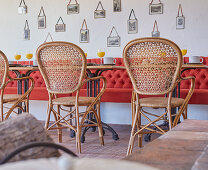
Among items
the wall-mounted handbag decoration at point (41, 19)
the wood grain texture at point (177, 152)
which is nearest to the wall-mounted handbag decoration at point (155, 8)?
the wall-mounted handbag decoration at point (41, 19)

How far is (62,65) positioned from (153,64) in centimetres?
90

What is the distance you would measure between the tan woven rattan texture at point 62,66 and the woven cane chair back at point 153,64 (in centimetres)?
54

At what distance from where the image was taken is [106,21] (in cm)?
512

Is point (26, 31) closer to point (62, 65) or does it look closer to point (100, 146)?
point (62, 65)

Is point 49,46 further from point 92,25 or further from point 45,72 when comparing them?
point 92,25

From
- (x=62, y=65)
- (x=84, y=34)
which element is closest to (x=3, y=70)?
(x=62, y=65)

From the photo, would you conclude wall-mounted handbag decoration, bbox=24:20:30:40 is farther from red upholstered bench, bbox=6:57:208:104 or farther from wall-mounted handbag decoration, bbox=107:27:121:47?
wall-mounted handbag decoration, bbox=107:27:121:47

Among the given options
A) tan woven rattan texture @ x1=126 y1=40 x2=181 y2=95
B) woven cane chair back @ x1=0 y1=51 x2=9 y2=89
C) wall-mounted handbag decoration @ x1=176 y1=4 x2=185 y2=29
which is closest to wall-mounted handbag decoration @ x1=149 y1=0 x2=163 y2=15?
wall-mounted handbag decoration @ x1=176 y1=4 x2=185 y2=29

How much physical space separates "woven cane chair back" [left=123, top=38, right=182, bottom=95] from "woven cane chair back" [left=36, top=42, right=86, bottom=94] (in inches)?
20.1

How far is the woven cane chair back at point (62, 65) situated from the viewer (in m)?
2.89

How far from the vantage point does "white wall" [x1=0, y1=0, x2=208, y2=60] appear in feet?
15.1

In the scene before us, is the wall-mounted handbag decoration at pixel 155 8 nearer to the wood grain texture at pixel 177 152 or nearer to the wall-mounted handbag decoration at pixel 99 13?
the wall-mounted handbag decoration at pixel 99 13

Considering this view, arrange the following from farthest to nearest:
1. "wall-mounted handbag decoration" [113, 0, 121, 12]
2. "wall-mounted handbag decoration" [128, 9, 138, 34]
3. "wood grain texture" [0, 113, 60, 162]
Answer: "wall-mounted handbag decoration" [113, 0, 121, 12]
"wall-mounted handbag decoration" [128, 9, 138, 34]
"wood grain texture" [0, 113, 60, 162]

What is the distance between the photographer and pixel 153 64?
2.58m
